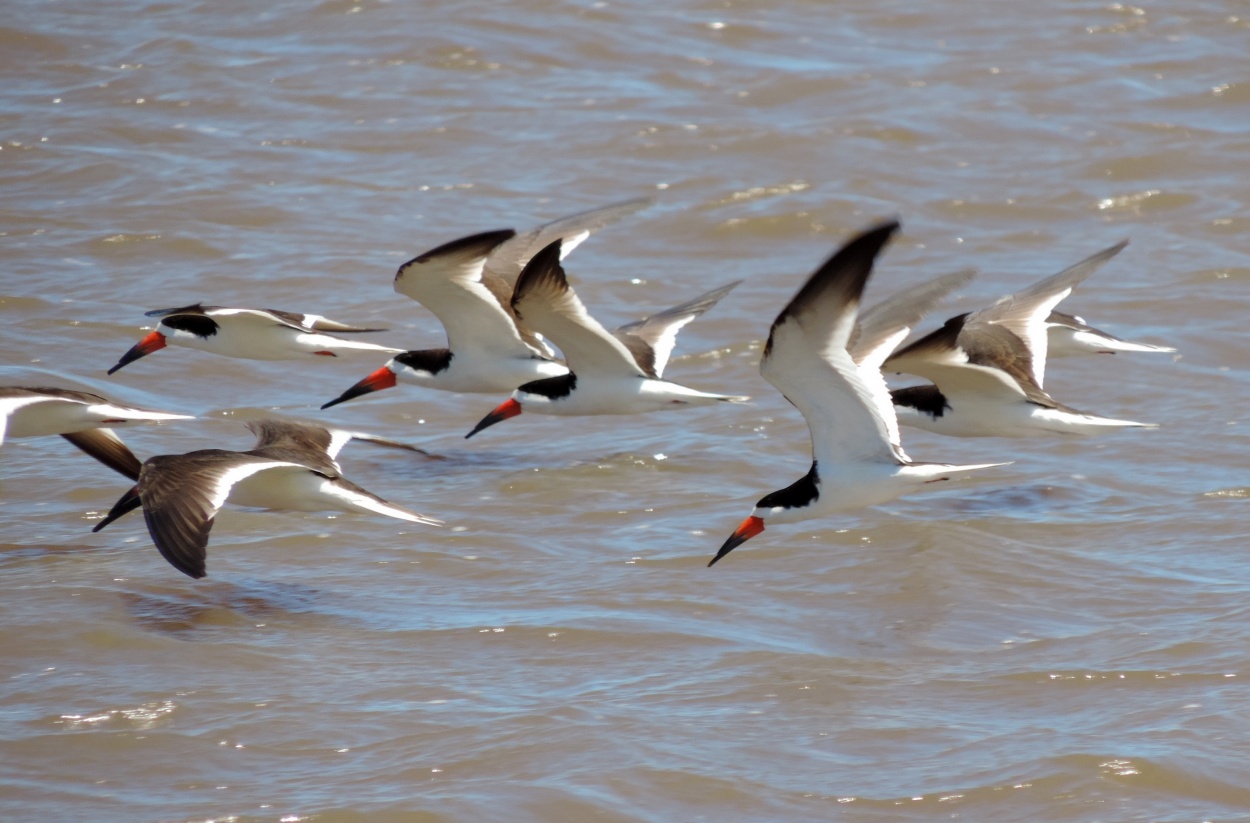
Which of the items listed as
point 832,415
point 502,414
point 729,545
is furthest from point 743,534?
point 502,414

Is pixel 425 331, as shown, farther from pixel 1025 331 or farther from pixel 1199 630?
pixel 1199 630

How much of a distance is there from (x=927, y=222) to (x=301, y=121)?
577cm

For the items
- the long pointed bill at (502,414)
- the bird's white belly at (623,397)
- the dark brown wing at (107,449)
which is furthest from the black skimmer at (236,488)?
the bird's white belly at (623,397)

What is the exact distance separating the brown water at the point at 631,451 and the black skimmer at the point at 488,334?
34 centimetres

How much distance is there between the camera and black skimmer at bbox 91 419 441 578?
6.10 meters

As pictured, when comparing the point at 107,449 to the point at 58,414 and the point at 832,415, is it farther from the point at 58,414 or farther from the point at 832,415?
the point at 832,415

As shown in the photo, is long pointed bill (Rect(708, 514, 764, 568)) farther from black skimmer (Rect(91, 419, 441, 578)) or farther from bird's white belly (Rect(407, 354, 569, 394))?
bird's white belly (Rect(407, 354, 569, 394))

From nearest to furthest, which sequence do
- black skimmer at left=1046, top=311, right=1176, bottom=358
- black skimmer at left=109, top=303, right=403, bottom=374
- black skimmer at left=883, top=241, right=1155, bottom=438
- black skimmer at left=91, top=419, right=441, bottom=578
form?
black skimmer at left=91, top=419, right=441, bottom=578 → black skimmer at left=883, top=241, right=1155, bottom=438 → black skimmer at left=1046, top=311, right=1176, bottom=358 → black skimmer at left=109, top=303, right=403, bottom=374

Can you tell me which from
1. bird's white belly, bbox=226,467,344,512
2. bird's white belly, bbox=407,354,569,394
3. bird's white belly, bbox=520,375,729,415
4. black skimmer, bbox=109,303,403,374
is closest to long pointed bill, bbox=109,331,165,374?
black skimmer, bbox=109,303,403,374

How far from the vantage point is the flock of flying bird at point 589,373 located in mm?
6219

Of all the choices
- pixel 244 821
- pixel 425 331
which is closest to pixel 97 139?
pixel 425 331

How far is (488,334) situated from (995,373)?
9.88 ft

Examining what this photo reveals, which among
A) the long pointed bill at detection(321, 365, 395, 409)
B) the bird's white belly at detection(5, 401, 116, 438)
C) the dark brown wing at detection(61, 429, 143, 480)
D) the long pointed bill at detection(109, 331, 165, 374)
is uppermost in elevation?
the bird's white belly at detection(5, 401, 116, 438)

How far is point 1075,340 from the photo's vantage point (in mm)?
8906
